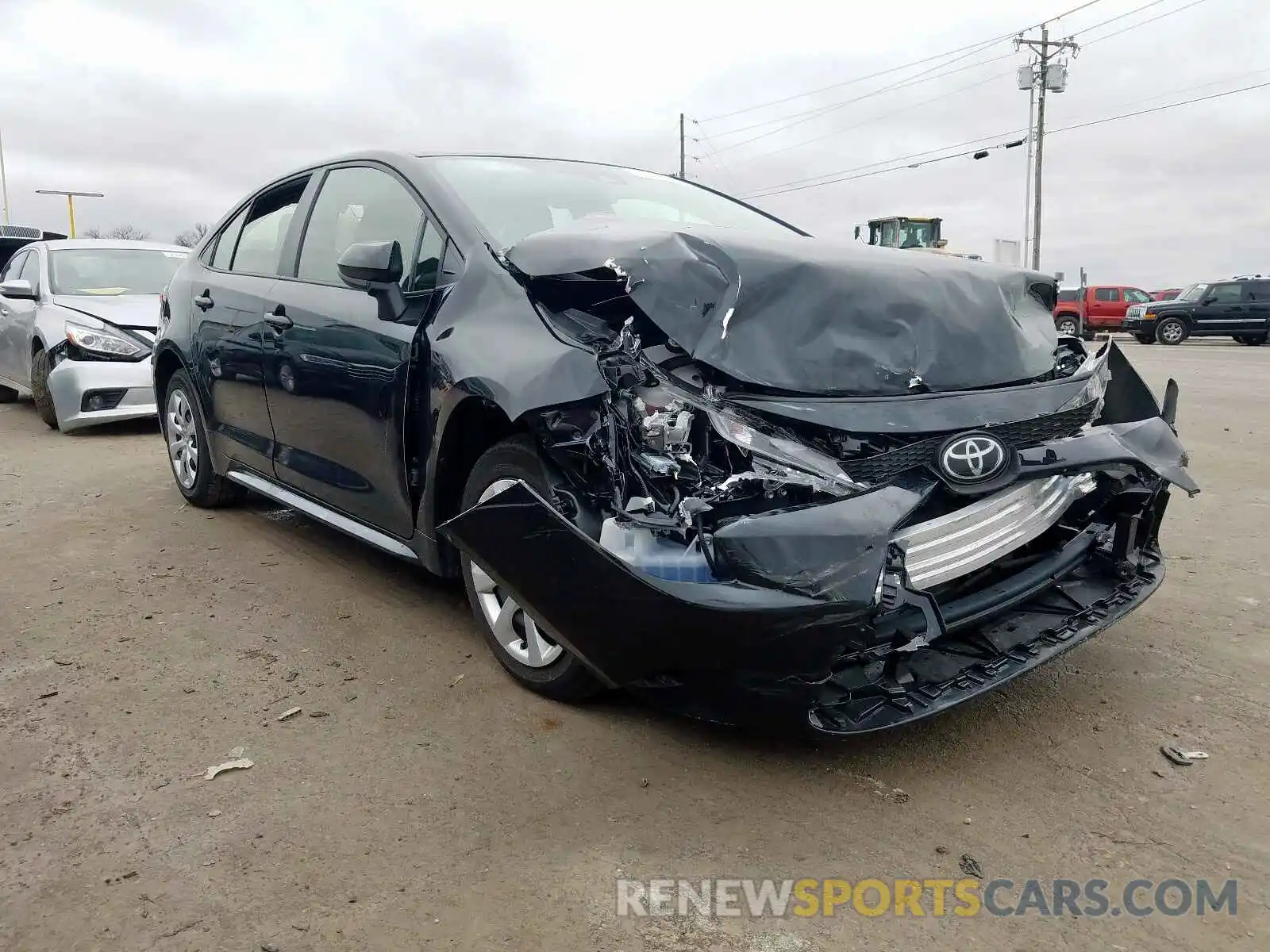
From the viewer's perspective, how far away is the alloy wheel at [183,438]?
546cm

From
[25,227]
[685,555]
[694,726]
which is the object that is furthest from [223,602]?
[25,227]

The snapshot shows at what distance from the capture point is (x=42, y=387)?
28.2ft

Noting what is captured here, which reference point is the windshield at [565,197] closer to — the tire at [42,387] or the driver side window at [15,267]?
the tire at [42,387]

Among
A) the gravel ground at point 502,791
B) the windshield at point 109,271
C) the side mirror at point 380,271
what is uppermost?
the windshield at point 109,271

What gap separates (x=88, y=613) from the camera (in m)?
3.98

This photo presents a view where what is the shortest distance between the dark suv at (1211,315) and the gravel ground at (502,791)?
80.1 ft

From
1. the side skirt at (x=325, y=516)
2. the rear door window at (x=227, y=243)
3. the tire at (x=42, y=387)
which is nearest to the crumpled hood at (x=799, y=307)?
the side skirt at (x=325, y=516)

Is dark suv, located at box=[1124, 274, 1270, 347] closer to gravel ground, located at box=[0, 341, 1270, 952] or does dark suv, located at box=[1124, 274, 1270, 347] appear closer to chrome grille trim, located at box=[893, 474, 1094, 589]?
gravel ground, located at box=[0, 341, 1270, 952]

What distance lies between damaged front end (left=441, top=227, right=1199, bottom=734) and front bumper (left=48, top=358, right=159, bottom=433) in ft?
21.3

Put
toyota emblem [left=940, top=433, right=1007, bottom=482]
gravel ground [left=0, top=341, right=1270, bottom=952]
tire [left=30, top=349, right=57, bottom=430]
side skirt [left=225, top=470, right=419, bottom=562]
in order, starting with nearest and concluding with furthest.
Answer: gravel ground [left=0, top=341, right=1270, bottom=952] < toyota emblem [left=940, top=433, right=1007, bottom=482] < side skirt [left=225, top=470, right=419, bottom=562] < tire [left=30, top=349, right=57, bottom=430]

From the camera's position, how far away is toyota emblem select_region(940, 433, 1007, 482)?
8.23 feet

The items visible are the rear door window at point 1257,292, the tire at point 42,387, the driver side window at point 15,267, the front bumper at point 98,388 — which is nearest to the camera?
the front bumper at point 98,388

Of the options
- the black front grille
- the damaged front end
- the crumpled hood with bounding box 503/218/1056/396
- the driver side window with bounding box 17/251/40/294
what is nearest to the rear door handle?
the crumpled hood with bounding box 503/218/1056/396

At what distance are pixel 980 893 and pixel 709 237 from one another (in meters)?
1.82
